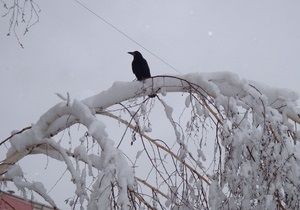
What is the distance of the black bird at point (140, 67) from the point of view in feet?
12.8

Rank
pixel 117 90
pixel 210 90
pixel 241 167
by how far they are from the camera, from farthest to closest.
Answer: pixel 117 90, pixel 210 90, pixel 241 167

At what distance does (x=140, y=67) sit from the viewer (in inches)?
163

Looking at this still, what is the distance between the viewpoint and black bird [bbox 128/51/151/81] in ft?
12.8

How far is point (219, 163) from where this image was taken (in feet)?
8.19

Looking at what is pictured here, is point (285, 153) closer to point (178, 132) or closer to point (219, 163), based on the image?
point (219, 163)

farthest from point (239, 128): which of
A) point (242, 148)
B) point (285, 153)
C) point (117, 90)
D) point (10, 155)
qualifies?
point (10, 155)

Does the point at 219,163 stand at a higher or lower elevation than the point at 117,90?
lower

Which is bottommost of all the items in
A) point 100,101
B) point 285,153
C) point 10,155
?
point 10,155

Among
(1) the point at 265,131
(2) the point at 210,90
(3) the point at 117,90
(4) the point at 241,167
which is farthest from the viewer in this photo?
(3) the point at 117,90

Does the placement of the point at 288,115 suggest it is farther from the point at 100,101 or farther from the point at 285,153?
the point at 100,101

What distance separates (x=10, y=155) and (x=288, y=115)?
6.58 feet

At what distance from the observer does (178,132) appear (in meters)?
2.81

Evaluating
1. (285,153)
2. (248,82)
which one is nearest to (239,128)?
(285,153)

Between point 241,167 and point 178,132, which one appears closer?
point 241,167
